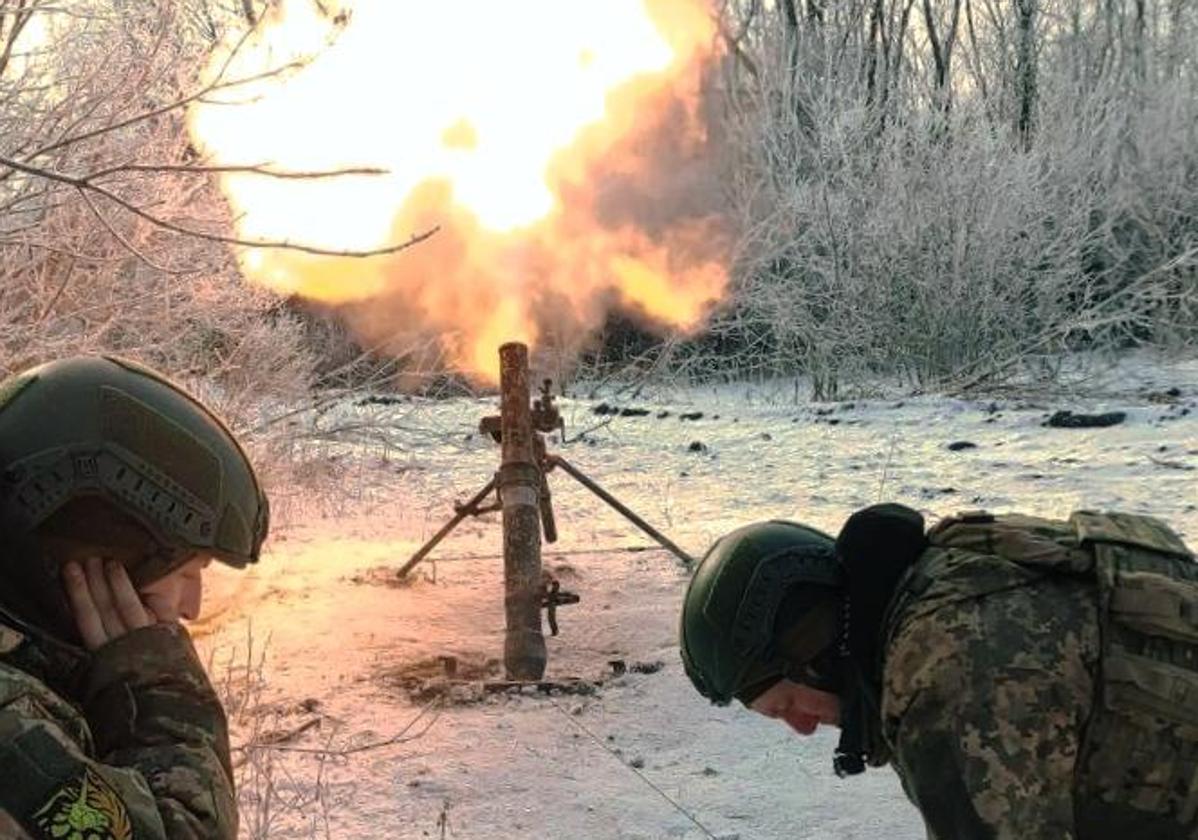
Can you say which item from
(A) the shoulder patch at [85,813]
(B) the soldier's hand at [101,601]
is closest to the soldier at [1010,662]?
(B) the soldier's hand at [101,601]

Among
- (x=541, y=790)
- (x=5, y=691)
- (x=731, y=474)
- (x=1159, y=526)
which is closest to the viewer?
(x=5, y=691)

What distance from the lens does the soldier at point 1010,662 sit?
6.52 ft

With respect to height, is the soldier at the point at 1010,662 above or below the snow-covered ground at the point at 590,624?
above

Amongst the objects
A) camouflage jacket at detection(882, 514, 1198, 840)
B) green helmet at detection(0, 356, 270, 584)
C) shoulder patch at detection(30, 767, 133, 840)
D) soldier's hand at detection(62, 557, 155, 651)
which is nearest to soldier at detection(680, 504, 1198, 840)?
camouflage jacket at detection(882, 514, 1198, 840)

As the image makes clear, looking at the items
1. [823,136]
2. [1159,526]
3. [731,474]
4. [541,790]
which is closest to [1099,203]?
[823,136]

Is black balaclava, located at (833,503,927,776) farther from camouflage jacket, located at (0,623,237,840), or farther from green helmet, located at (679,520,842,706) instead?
camouflage jacket, located at (0,623,237,840)

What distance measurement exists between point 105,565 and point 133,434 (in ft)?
0.56

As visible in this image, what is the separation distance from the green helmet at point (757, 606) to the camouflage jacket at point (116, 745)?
1.04 m

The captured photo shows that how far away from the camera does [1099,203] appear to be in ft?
66.1

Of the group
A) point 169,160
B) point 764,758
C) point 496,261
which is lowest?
point 764,758

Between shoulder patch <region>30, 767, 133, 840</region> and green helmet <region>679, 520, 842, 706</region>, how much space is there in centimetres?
125

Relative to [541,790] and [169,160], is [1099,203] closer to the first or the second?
[169,160]

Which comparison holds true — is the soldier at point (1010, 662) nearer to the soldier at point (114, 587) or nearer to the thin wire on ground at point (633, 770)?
the soldier at point (114, 587)

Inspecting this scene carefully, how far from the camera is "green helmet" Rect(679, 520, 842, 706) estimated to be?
229 cm
